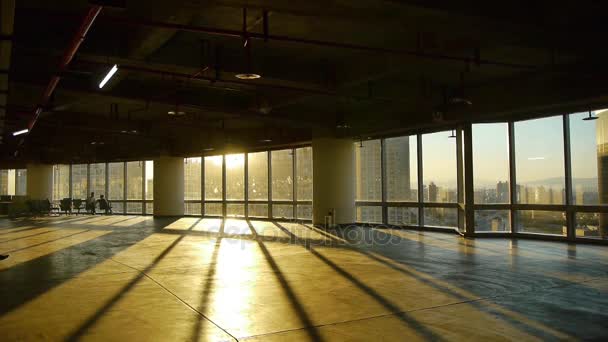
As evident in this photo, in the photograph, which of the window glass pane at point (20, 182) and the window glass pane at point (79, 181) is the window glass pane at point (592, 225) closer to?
the window glass pane at point (79, 181)

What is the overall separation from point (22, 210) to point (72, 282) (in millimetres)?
19032

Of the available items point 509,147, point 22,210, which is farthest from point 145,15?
point 22,210

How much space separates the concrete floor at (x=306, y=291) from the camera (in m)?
4.55

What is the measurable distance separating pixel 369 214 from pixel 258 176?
5.64m

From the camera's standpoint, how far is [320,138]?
15.3 metres

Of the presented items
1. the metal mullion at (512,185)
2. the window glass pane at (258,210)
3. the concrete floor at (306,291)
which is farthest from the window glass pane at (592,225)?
the window glass pane at (258,210)

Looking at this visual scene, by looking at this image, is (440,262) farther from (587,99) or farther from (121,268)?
(121,268)

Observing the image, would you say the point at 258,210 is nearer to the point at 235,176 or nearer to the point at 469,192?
the point at 235,176

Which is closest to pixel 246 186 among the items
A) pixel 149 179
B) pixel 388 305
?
pixel 149 179

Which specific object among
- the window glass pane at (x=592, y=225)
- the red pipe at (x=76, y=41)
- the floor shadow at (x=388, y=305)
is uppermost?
the red pipe at (x=76, y=41)

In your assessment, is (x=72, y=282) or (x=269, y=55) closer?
(x=72, y=282)

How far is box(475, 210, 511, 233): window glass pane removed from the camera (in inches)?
494

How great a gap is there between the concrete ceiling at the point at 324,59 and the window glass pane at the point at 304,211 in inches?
143

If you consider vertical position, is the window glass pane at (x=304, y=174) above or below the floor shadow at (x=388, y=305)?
above
